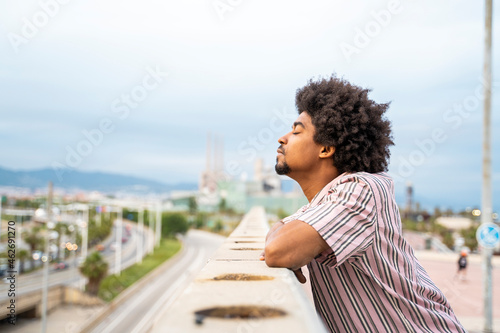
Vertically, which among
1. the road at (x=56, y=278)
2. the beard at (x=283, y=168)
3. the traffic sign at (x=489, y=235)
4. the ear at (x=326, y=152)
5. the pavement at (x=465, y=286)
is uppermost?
the ear at (x=326, y=152)

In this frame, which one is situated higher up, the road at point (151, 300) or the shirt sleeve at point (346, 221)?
the shirt sleeve at point (346, 221)

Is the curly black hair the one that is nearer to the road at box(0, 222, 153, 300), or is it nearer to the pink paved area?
the pink paved area

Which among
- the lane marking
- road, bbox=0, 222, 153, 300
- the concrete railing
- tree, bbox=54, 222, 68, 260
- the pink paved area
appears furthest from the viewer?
tree, bbox=54, 222, 68, 260

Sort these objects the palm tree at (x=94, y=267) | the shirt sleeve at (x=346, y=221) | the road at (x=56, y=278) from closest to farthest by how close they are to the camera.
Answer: the shirt sleeve at (x=346, y=221) → the palm tree at (x=94, y=267) → the road at (x=56, y=278)

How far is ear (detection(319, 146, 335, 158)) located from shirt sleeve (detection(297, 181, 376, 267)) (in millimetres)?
398

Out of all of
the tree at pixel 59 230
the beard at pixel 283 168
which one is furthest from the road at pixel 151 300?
the tree at pixel 59 230

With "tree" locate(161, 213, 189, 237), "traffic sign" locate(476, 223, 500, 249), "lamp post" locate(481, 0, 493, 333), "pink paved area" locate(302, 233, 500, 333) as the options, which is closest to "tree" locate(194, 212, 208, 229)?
"tree" locate(161, 213, 189, 237)

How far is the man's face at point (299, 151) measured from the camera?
2.05 metres

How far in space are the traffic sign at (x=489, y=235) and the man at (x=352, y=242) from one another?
5.60 m

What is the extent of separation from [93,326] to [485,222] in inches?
1021

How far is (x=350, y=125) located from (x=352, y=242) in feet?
2.19

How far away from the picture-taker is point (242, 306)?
118 cm

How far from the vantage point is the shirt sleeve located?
5.13ft

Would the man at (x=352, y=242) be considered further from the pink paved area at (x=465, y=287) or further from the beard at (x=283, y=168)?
the pink paved area at (x=465, y=287)
